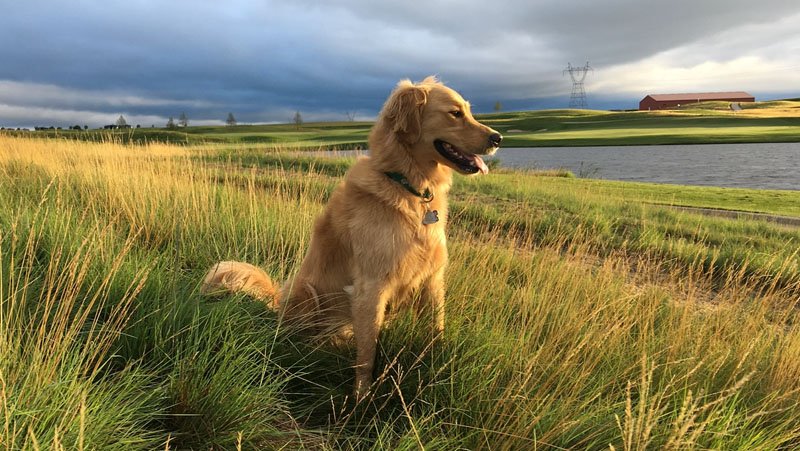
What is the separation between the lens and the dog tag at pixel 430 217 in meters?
2.82

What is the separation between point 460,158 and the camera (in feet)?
9.83

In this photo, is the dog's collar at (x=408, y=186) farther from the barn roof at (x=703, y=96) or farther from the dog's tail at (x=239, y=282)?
the barn roof at (x=703, y=96)

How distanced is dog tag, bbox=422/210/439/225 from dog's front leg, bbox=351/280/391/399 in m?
0.49

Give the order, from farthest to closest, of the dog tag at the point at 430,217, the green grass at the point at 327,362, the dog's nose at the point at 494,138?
the dog's nose at the point at 494,138 → the dog tag at the point at 430,217 → the green grass at the point at 327,362

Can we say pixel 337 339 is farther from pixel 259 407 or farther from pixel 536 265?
pixel 536 265

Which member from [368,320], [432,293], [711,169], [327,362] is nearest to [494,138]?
[432,293]

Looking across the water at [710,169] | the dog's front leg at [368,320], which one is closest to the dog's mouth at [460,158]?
the dog's front leg at [368,320]

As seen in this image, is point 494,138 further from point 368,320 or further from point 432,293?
point 368,320

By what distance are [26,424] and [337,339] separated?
1.71 m

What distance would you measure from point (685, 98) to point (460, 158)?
158 metres

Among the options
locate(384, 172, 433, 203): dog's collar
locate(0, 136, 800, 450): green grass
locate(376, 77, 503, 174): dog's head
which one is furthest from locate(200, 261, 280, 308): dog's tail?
locate(376, 77, 503, 174): dog's head

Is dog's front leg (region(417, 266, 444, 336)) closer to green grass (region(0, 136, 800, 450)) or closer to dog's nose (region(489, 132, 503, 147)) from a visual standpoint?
green grass (region(0, 136, 800, 450))

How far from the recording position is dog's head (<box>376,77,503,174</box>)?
2.99 m

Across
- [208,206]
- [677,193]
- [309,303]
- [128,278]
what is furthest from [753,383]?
[677,193]
